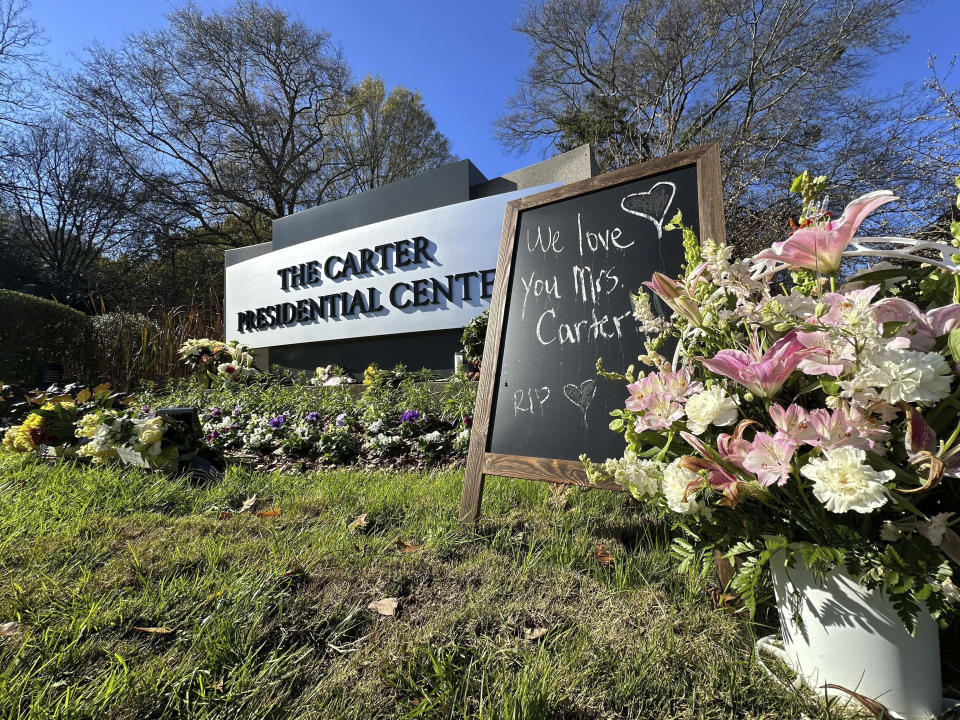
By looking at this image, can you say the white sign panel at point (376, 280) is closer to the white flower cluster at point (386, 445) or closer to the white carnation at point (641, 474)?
the white flower cluster at point (386, 445)

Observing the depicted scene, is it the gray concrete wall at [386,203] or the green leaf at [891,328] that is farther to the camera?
the gray concrete wall at [386,203]

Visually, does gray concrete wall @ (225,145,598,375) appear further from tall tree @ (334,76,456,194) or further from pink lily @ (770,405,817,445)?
tall tree @ (334,76,456,194)

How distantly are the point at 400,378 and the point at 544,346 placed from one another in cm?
350

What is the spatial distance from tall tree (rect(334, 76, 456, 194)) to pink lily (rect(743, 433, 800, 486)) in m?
19.9

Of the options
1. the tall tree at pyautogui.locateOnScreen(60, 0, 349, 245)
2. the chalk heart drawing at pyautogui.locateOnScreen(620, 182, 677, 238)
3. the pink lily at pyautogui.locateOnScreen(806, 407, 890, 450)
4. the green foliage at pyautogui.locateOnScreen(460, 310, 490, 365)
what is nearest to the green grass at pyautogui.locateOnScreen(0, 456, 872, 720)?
the pink lily at pyautogui.locateOnScreen(806, 407, 890, 450)

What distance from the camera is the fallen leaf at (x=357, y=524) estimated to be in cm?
194

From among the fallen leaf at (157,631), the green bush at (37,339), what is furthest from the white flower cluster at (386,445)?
the green bush at (37,339)

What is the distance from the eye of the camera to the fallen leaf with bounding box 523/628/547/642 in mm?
1244

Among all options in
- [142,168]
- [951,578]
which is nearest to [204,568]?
[951,578]

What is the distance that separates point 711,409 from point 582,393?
3.22ft

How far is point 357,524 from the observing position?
198 centimetres

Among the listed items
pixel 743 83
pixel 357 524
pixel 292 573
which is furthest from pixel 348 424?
pixel 743 83

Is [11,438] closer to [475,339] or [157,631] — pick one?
[157,631]

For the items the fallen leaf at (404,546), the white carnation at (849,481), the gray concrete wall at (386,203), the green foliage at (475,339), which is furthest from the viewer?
the gray concrete wall at (386,203)
